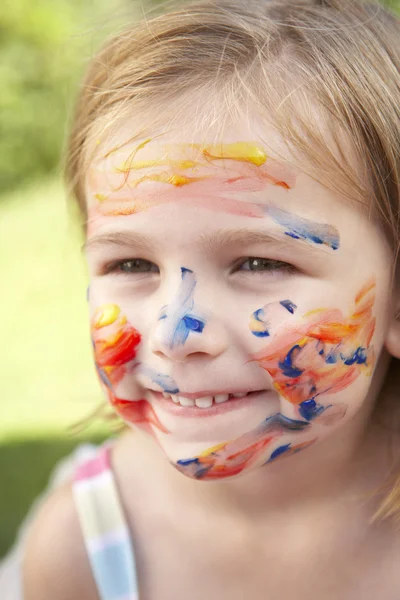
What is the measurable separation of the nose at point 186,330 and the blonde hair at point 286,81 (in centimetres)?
36

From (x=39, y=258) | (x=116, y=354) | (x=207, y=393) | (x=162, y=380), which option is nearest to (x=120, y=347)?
(x=116, y=354)

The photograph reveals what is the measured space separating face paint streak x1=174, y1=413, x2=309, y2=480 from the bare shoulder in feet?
2.12

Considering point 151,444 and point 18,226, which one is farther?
point 18,226

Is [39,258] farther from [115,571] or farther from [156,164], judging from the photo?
[156,164]

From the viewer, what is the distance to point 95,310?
5.81 feet

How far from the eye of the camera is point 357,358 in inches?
64.9

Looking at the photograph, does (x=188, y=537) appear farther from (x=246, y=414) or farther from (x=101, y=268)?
(x=101, y=268)

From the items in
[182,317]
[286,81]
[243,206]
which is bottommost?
[182,317]

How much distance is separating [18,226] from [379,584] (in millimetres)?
5992

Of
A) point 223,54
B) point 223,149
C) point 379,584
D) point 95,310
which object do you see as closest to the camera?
point 223,149

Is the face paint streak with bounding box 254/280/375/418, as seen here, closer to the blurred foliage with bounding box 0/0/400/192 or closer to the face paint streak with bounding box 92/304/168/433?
the face paint streak with bounding box 92/304/168/433

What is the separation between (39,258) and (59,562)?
15.1ft

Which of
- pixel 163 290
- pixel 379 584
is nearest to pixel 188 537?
pixel 379 584

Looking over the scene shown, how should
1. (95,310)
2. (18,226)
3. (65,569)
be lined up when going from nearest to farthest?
(95,310) → (65,569) → (18,226)
